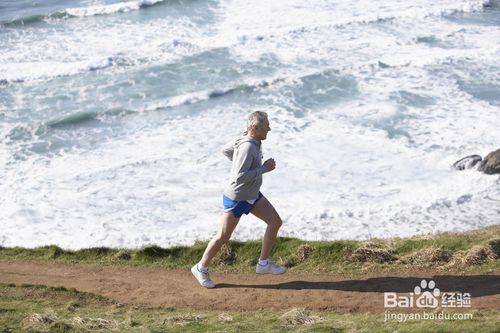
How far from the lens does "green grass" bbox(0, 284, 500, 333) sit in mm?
8961

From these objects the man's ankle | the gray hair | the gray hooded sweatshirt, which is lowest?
the man's ankle

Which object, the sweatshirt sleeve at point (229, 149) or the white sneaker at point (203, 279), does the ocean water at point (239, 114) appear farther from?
the sweatshirt sleeve at point (229, 149)

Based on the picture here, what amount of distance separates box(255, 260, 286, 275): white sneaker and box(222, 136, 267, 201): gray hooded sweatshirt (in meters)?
1.41

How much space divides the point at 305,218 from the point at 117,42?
52.4 feet

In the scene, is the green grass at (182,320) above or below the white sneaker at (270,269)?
above

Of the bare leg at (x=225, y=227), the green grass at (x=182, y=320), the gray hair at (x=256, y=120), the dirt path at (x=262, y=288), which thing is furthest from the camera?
the dirt path at (x=262, y=288)

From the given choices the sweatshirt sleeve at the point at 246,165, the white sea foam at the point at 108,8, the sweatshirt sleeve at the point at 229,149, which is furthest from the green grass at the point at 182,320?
the white sea foam at the point at 108,8

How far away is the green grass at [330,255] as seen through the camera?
444 inches

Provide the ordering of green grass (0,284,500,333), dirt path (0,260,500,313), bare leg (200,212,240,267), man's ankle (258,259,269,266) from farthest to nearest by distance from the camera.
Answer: man's ankle (258,259,269,266)
dirt path (0,260,500,313)
bare leg (200,212,240,267)
green grass (0,284,500,333)

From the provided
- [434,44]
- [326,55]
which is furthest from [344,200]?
[434,44]

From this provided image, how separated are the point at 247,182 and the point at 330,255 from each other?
8.67ft

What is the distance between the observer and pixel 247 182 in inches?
382

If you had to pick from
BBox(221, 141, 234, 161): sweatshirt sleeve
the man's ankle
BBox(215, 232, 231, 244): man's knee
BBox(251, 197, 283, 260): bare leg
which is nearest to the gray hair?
BBox(221, 141, 234, 161): sweatshirt sleeve

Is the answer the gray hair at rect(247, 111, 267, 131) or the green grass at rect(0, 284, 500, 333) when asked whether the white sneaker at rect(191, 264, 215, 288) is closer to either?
the green grass at rect(0, 284, 500, 333)
